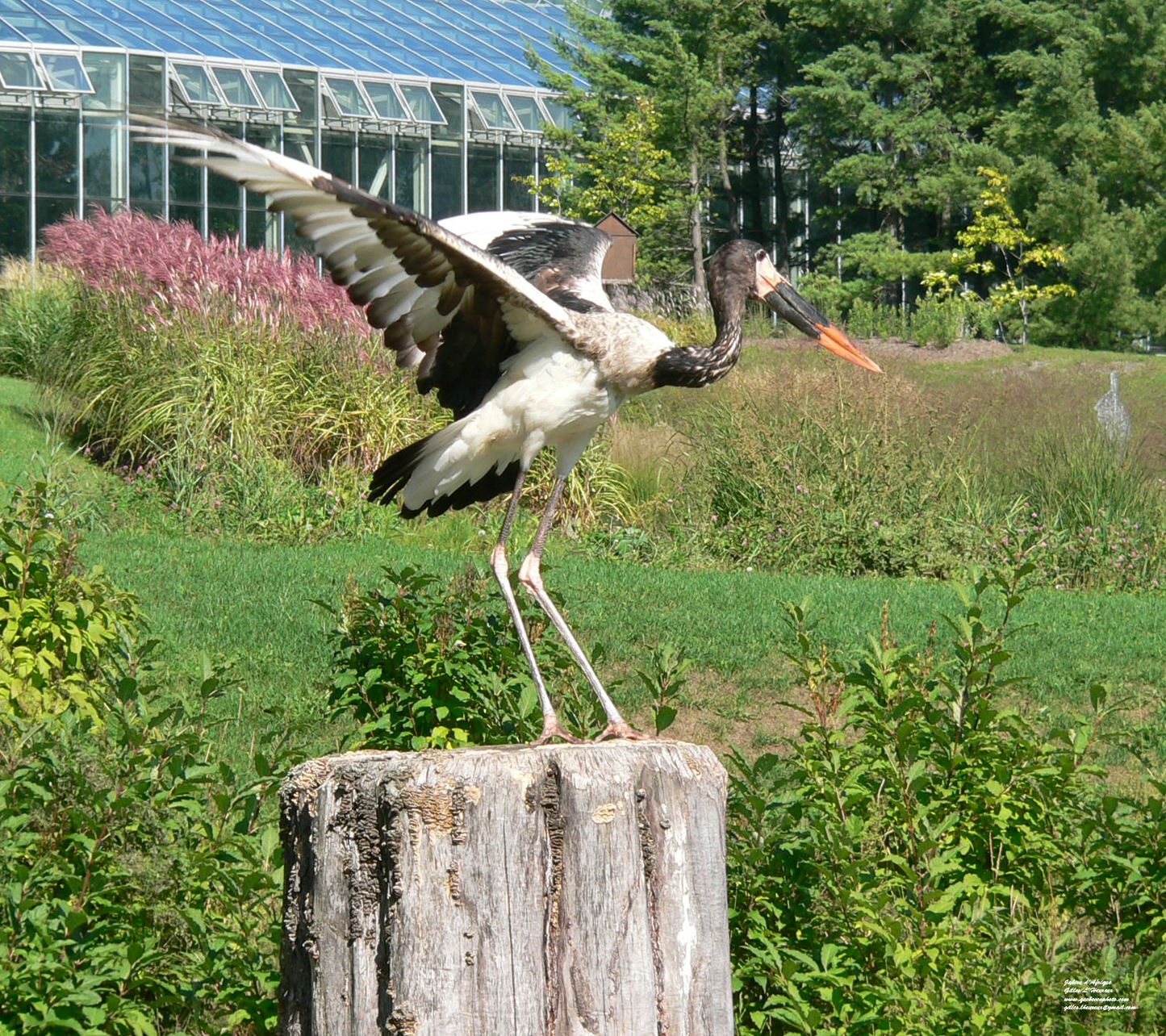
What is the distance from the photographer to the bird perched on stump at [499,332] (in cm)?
381

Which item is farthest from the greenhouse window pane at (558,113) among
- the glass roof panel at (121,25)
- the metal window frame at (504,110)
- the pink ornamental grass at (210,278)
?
the pink ornamental grass at (210,278)

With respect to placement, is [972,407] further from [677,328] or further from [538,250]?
[538,250]

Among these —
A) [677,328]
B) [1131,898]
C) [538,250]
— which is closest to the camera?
[1131,898]

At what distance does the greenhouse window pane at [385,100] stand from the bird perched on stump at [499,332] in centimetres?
2439

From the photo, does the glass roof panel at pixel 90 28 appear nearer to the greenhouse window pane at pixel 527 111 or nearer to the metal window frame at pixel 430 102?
the metal window frame at pixel 430 102

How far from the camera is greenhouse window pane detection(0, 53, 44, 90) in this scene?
80.2ft

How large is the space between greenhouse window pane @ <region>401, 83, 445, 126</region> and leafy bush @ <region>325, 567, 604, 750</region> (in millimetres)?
25637

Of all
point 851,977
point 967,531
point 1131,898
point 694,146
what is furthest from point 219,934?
point 694,146

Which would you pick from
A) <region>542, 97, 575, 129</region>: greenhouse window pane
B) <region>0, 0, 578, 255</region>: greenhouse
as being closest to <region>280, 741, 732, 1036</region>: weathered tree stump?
<region>0, 0, 578, 255</region>: greenhouse

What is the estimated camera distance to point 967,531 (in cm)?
955

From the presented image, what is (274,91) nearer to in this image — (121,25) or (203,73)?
(203,73)

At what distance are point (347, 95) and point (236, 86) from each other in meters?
2.17

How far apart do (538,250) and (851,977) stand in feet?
10.2

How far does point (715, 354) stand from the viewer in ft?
15.4
